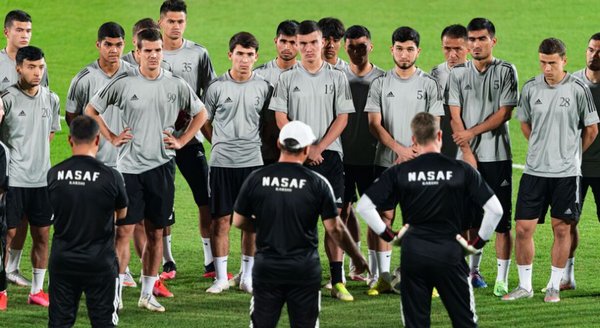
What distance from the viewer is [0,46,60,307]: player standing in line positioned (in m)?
9.05

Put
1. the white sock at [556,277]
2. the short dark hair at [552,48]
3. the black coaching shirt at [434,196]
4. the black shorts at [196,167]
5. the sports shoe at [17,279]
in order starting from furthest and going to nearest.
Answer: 1. the black shorts at [196,167]
2. the sports shoe at [17,279]
3. the white sock at [556,277]
4. the short dark hair at [552,48]
5. the black coaching shirt at [434,196]

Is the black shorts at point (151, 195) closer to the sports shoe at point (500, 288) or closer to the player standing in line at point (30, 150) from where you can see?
the player standing in line at point (30, 150)

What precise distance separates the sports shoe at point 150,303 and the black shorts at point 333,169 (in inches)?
73.2

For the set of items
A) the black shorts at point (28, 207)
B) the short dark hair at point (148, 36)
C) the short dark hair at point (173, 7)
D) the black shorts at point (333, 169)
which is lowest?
the black shorts at point (28, 207)

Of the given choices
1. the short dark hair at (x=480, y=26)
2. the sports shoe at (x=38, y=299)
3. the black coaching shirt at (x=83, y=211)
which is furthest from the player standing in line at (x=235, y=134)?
the black coaching shirt at (x=83, y=211)

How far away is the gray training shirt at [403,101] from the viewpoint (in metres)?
9.45

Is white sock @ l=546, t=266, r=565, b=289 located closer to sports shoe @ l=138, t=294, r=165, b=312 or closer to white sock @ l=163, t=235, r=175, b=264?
sports shoe @ l=138, t=294, r=165, b=312

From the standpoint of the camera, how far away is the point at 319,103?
9430 mm

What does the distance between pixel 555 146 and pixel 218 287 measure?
3.42 m

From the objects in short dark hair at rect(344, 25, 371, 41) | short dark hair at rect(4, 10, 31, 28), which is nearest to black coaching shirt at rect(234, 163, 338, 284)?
short dark hair at rect(344, 25, 371, 41)

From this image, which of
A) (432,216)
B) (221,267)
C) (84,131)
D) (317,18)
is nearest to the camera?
(432,216)

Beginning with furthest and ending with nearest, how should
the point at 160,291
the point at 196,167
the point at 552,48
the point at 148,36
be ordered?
the point at 196,167
the point at 160,291
the point at 552,48
the point at 148,36

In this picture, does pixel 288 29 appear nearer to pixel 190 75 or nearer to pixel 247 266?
pixel 190 75

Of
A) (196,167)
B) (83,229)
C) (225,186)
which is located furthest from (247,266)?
(83,229)
